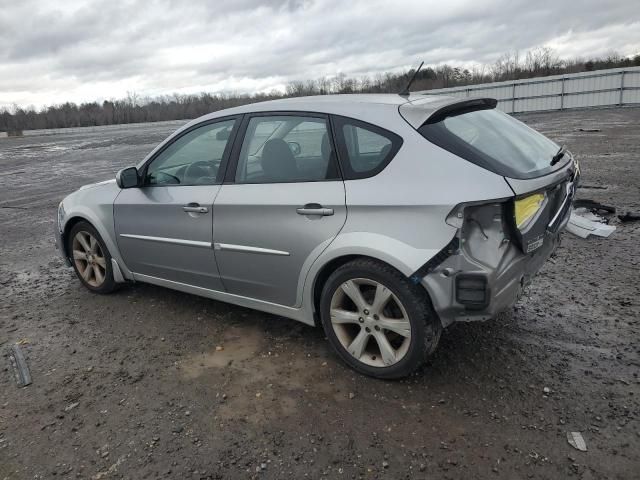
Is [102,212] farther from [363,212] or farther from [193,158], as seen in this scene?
[363,212]

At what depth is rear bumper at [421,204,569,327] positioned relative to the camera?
279cm

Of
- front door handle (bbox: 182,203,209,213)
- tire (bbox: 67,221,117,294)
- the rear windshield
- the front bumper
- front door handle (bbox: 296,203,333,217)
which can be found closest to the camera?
the rear windshield

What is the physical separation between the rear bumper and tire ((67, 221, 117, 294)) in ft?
10.6

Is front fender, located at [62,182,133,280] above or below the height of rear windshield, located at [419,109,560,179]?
below

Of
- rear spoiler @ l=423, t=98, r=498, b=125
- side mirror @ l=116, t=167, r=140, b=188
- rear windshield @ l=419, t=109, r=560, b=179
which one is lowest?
side mirror @ l=116, t=167, r=140, b=188

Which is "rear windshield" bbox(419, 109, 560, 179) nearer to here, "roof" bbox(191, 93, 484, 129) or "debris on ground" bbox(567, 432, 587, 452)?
"roof" bbox(191, 93, 484, 129)

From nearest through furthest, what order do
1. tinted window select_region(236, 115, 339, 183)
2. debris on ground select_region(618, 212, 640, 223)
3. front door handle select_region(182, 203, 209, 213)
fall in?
tinted window select_region(236, 115, 339, 183), front door handle select_region(182, 203, 209, 213), debris on ground select_region(618, 212, 640, 223)

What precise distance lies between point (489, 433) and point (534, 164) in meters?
1.59

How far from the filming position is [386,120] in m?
3.19

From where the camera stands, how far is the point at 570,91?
26.6m

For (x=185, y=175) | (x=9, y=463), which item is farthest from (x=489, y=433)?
(x=185, y=175)

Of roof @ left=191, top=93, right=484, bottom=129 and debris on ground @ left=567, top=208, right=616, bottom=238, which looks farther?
debris on ground @ left=567, top=208, right=616, bottom=238

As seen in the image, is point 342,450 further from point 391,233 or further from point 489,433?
point 391,233

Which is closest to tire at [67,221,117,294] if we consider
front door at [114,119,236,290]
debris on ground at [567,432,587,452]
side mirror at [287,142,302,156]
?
front door at [114,119,236,290]
